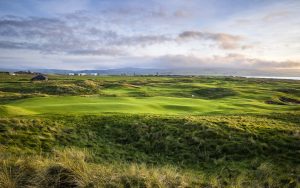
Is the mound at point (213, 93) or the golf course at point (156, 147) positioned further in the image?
the mound at point (213, 93)

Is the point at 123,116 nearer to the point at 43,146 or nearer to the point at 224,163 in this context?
the point at 43,146

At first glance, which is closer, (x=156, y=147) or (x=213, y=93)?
(x=156, y=147)

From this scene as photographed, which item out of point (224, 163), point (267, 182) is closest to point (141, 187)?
point (267, 182)

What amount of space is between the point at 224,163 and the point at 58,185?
35.0 ft

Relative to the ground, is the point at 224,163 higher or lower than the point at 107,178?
lower

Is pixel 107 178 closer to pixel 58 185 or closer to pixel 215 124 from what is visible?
pixel 58 185

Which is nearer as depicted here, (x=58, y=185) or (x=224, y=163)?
(x=58, y=185)

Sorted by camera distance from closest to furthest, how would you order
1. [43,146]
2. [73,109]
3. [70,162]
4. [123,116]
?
[70,162] → [43,146] → [123,116] → [73,109]

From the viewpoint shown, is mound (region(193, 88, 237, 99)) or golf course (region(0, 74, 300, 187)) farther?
mound (region(193, 88, 237, 99))

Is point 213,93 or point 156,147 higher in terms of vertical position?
point 213,93

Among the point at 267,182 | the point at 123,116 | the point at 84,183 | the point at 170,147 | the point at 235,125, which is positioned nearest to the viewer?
the point at 84,183

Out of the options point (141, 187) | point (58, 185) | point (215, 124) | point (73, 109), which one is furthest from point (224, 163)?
point (73, 109)

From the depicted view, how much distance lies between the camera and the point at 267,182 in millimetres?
11641

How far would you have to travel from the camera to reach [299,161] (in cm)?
1648
